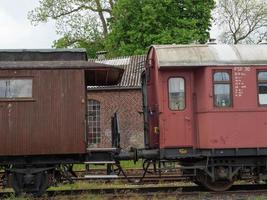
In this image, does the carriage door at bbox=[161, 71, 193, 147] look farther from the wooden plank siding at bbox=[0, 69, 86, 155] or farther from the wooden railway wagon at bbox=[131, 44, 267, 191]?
the wooden plank siding at bbox=[0, 69, 86, 155]

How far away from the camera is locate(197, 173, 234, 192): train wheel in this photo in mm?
14398

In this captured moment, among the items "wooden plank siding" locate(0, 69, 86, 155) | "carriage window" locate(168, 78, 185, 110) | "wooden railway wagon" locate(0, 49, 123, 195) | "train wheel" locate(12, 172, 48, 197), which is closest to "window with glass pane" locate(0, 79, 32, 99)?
"wooden railway wagon" locate(0, 49, 123, 195)

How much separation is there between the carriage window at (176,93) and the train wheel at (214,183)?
185 centimetres

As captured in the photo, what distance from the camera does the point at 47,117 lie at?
13.6 metres

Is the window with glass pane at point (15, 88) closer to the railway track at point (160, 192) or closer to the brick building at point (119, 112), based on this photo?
the railway track at point (160, 192)

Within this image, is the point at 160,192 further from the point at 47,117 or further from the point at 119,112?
the point at 119,112

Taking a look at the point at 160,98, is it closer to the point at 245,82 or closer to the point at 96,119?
the point at 245,82

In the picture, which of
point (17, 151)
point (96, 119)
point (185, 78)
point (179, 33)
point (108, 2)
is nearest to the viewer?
point (17, 151)

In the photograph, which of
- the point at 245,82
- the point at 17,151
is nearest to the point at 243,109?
the point at 245,82

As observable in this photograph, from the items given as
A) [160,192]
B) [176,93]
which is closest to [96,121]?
[176,93]

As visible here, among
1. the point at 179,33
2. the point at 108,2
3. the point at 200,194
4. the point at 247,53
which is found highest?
the point at 108,2

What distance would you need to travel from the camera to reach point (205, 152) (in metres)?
14.1

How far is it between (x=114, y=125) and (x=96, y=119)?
59.9ft

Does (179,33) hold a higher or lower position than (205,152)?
higher
